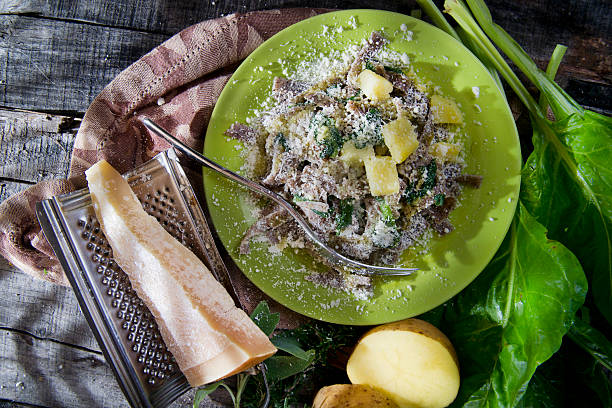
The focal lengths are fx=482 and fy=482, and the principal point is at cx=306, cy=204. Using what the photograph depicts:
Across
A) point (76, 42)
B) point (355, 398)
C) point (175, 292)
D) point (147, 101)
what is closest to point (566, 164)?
point (355, 398)

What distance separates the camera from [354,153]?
217 cm

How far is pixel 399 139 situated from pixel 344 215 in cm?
44

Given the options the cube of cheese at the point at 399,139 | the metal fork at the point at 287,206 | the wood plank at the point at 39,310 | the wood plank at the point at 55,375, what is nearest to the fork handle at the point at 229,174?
the metal fork at the point at 287,206

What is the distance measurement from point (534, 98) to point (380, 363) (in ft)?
5.48

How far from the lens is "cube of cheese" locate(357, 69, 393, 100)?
7.04 feet

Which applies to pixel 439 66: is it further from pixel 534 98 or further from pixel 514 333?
pixel 514 333

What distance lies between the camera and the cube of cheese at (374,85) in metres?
2.14

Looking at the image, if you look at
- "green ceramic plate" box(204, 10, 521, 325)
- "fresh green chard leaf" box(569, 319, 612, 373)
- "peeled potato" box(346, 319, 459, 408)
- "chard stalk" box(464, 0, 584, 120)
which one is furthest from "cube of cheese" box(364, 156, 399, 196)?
"fresh green chard leaf" box(569, 319, 612, 373)

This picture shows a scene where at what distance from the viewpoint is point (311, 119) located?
2246 millimetres

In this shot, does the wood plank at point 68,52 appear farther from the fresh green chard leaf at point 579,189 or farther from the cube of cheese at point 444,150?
the fresh green chard leaf at point 579,189

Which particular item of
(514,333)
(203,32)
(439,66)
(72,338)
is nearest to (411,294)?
(514,333)

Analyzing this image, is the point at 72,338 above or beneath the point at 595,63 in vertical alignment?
beneath

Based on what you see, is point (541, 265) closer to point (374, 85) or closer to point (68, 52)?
point (374, 85)

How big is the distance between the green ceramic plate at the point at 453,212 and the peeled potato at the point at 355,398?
1.08ft
